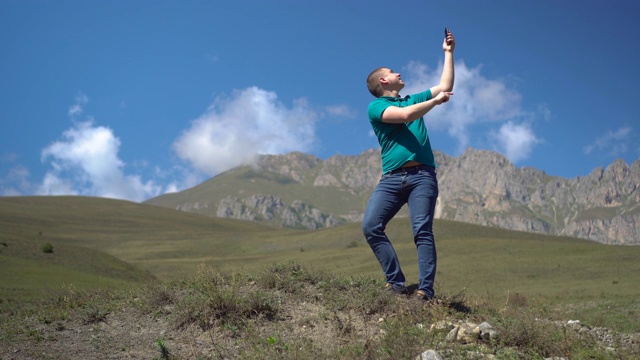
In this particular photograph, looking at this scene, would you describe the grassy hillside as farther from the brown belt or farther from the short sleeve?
the short sleeve

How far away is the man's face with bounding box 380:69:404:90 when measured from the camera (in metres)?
7.07

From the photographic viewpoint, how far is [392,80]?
7.07 meters

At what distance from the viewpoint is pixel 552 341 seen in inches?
228

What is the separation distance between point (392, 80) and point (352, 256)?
5579cm

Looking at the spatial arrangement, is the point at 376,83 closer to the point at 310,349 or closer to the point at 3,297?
the point at 310,349

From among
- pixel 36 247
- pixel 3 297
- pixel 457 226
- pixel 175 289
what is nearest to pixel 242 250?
pixel 457 226

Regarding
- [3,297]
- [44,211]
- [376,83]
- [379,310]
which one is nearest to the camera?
[379,310]

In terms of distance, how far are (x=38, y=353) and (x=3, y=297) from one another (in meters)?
20.0

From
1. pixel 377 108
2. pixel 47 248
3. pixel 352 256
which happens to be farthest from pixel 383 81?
pixel 352 256

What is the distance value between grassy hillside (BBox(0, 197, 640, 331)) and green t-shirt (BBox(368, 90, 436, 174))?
189 cm

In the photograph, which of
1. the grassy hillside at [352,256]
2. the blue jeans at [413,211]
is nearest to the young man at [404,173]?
the blue jeans at [413,211]

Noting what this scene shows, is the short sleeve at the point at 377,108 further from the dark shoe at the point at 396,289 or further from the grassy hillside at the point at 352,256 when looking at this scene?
the grassy hillside at the point at 352,256

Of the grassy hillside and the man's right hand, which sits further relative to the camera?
the grassy hillside

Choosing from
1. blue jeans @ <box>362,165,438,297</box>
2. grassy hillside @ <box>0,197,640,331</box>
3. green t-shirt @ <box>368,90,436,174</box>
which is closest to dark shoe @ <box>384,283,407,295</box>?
blue jeans @ <box>362,165,438,297</box>
